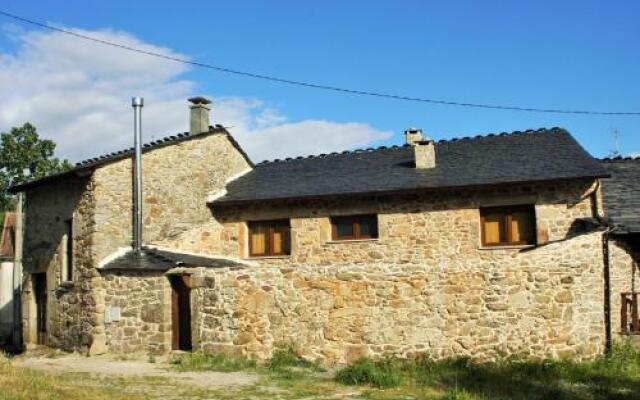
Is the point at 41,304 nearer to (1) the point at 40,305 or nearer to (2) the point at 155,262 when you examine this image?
(1) the point at 40,305

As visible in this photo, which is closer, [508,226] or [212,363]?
[212,363]

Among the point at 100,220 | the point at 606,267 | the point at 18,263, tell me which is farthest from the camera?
the point at 18,263

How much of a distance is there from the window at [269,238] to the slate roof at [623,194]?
26.9ft

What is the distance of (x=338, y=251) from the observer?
17.4 meters

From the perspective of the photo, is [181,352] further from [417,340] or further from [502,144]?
[502,144]

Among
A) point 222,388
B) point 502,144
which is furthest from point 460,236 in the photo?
point 222,388

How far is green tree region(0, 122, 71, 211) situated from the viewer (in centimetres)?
4962

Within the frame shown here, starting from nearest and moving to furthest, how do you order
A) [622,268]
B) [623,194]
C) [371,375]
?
1. [371,375]
2. [622,268]
3. [623,194]

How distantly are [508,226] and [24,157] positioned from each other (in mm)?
43124

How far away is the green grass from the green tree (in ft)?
142

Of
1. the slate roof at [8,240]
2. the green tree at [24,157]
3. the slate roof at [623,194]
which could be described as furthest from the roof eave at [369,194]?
the green tree at [24,157]

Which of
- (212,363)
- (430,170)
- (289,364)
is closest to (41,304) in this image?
(212,363)

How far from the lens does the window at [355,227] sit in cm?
1734

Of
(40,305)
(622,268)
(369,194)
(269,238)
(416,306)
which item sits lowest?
(40,305)
